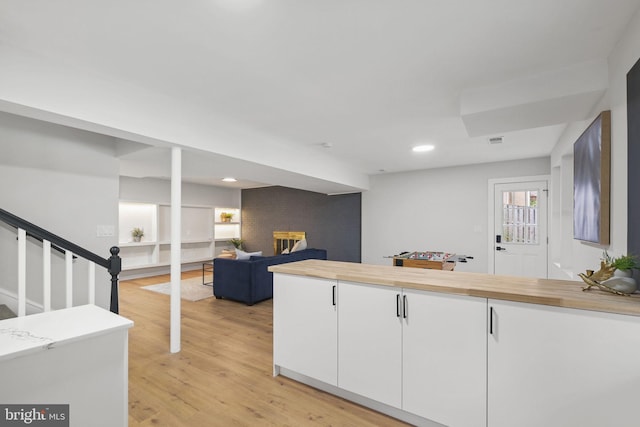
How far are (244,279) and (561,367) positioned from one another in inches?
151

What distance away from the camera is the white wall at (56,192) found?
2.72 metres

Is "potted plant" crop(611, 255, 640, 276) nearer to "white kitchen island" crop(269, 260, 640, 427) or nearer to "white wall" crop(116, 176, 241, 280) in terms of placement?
"white kitchen island" crop(269, 260, 640, 427)

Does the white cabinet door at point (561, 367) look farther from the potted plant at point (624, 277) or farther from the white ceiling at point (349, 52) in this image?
the white ceiling at point (349, 52)

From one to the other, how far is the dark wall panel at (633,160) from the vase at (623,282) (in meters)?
0.12

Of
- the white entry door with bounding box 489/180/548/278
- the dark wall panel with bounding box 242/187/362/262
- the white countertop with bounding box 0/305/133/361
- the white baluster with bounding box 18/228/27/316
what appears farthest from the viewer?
the dark wall panel with bounding box 242/187/362/262

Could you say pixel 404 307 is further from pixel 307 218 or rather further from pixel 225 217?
pixel 225 217

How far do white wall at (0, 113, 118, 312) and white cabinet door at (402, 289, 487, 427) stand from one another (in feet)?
10.8

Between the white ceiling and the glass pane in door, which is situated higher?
the white ceiling

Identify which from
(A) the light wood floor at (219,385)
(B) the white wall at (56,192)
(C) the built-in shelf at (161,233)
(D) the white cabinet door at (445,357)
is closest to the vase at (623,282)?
(D) the white cabinet door at (445,357)

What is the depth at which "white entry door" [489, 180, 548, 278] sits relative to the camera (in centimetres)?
481

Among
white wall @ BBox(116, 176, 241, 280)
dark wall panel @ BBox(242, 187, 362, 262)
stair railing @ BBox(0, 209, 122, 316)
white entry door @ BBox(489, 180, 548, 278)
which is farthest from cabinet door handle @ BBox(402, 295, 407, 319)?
white wall @ BBox(116, 176, 241, 280)

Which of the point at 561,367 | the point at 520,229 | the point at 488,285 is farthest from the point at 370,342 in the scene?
the point at 520,229

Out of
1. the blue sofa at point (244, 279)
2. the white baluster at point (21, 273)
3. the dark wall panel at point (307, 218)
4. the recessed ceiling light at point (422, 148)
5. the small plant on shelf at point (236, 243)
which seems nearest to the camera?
the white baluster at point (21, 273)

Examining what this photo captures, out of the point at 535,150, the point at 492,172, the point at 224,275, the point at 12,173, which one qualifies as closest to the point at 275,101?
the point at 12,173
